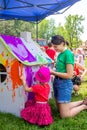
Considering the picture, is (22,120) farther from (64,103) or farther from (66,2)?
(66,2)

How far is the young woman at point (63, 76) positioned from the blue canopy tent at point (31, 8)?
7.65 ft

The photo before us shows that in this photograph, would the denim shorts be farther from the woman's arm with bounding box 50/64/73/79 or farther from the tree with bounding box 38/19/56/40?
the tree with bounding box 38/19/56/40

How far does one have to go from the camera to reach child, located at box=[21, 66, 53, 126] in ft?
13.9

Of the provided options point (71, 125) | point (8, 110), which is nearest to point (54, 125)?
point (71, 125)

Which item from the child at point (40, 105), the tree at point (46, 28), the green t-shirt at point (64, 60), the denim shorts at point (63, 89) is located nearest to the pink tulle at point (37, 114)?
the child at point (40, 105)

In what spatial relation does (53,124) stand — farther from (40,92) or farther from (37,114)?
(40,92)

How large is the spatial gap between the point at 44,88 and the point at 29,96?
48cm

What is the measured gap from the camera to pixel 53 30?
189 feet

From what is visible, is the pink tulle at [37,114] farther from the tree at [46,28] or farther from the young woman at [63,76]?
the tree at [46,28]

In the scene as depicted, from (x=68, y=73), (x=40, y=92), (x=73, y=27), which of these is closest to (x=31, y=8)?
(x=68, y=73)

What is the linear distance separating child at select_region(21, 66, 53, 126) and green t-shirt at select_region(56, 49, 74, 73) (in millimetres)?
335

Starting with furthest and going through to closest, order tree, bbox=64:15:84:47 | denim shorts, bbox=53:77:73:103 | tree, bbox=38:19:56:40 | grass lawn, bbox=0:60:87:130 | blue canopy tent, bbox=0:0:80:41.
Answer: tree, bbox=38:19:56:40 → tree, bbox=64:15:84:47 → blue canopy tent, bbox=0:0:80:41 → denim shorts, bbox=53:77:73:103 → grass lawn, bbox=0:60:87:130

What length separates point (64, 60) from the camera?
14.9ft

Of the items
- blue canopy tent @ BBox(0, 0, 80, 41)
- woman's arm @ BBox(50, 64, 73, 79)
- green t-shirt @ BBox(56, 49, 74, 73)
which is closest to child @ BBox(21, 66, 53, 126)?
woman's arm @ BBox(50, 64, 73, 79)
